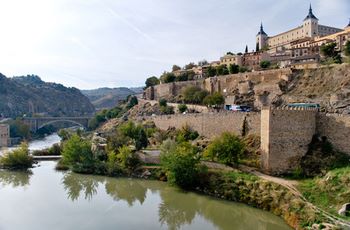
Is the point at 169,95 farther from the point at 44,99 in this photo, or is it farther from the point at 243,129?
the point at 44,99

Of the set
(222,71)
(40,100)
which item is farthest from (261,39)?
(40,100)

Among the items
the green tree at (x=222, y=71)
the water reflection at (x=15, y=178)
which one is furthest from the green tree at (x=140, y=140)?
the green tree at (x=222, y=71)

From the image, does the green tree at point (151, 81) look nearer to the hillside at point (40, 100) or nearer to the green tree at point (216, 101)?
the green tree at point (216, 101)

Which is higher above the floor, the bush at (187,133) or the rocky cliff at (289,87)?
the rocky cliff at (289,87)

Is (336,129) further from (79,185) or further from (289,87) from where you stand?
(79,185)

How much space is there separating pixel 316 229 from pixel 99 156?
17624 millimetres

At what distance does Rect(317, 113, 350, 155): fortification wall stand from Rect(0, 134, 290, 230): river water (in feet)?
19.0

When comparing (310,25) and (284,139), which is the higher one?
(310,25)

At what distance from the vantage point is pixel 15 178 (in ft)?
83.1

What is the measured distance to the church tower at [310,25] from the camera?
2125 inches

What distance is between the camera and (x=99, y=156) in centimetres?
2747

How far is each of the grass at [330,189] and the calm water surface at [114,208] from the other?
1803 mm

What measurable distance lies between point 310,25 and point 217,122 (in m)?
34.0

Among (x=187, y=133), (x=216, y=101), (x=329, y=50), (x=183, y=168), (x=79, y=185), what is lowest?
(x=79, y=185)
